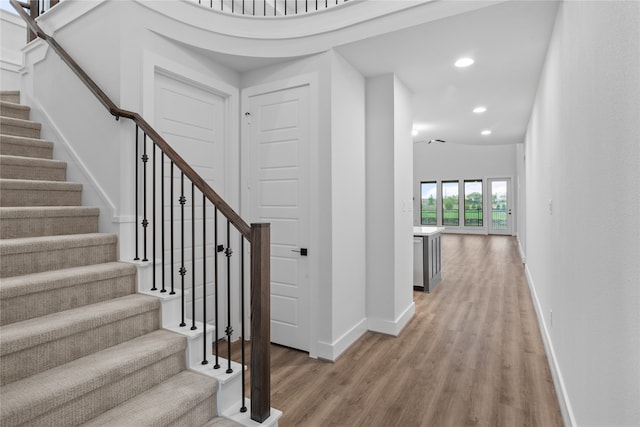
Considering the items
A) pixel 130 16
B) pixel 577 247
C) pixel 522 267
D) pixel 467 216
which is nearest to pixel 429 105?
pixel 577 247

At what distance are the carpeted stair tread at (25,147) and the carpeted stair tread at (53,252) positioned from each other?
103 cm

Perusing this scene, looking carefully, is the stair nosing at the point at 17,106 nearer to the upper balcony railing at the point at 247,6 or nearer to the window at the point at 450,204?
the upper balcony railing at the point at 247,6

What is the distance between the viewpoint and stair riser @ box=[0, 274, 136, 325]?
69.6 inches

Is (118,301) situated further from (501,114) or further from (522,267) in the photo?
(522,267)

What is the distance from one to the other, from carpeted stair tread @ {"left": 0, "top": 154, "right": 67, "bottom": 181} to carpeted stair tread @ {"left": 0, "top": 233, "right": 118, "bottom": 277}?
0.72m

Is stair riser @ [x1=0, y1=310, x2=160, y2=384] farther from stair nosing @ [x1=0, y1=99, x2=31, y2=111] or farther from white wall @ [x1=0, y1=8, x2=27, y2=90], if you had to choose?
white wall @ [x1=0, y1=8, x2=27, y2=90]

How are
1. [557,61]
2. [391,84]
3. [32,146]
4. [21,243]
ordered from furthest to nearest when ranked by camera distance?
1. [391,84]
2. [32,146]
3. [557,61]
4. [21,243]

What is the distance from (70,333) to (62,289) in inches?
13.9

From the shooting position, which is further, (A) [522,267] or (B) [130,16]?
(A) [522,267]

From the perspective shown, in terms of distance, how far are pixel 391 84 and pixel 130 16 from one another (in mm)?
2384

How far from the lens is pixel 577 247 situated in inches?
72.9

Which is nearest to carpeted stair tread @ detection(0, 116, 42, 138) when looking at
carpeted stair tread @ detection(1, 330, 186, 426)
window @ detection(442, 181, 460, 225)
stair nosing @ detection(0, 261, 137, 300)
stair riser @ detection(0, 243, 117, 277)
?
stair riser @ detection(0, 243, 117, 277)

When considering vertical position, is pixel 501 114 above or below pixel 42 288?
above

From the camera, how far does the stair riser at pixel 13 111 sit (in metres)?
3.07
